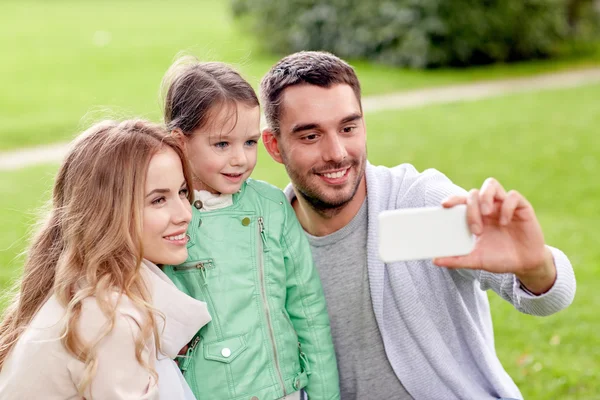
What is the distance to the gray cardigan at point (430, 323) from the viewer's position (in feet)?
9.89

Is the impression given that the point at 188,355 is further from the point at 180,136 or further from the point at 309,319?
the point at 180,136

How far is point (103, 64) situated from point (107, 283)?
14.9 metres

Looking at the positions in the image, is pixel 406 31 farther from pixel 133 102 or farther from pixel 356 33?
pixel 133 102

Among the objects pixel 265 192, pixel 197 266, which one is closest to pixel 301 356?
pixel 197 266

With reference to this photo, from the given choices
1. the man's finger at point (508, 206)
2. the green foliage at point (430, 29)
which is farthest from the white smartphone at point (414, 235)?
the green foliage at point (430, 29)

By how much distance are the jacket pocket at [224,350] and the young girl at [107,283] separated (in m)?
0.13

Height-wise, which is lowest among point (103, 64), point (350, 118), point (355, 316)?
Answer: point (355, 316)

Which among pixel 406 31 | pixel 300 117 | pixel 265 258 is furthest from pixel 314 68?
pixel 406 31

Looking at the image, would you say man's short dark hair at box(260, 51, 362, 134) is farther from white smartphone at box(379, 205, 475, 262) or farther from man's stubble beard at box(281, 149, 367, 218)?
Answer: white smartphone at box(379, 205, 475, 262)

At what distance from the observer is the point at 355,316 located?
3.12 meters

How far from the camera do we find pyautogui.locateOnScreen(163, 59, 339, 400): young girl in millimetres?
2762

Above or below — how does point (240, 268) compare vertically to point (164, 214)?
below

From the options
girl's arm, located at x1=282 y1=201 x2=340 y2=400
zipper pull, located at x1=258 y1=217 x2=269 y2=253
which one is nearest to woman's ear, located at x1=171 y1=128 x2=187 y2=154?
zipper pull, located at x1=258 y1=217 x2=269 y2=253

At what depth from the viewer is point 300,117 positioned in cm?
305
